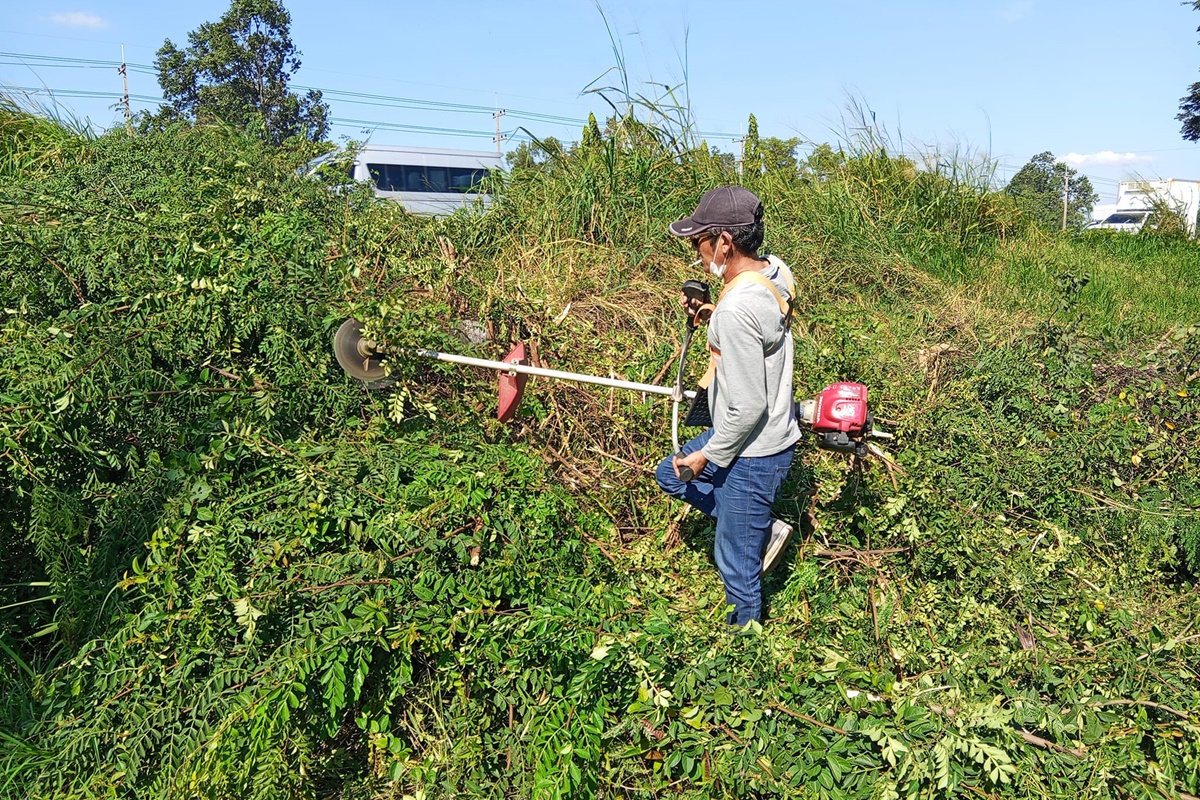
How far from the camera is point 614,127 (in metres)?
6.91

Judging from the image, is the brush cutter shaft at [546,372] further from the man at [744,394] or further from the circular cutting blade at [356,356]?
the man at [744,394]

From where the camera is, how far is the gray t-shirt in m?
3.03

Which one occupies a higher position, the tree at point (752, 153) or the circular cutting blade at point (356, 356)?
the tree at point (752, 153)

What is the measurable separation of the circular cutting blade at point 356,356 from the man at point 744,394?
1383mm

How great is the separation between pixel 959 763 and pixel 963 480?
1918 mm

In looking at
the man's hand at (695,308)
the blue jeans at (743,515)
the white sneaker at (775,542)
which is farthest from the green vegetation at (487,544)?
the man's hand at (695,308)

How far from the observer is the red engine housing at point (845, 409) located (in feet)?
11.0

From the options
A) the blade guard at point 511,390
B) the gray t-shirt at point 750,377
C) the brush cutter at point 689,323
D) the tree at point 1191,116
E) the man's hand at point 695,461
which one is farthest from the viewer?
the tree at point 1191,116

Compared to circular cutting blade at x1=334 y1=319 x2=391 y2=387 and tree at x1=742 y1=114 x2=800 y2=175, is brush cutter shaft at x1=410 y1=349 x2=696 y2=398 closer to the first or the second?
circular cutting blade at x1=334 y1=319 x2=391 y2=387

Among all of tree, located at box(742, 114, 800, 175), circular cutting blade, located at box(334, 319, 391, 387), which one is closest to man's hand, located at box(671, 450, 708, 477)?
circular cutting blade, located at box(334, 319, 391, 387)

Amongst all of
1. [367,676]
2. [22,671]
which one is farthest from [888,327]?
[22,671]

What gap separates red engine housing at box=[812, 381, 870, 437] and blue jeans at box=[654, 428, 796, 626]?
196 mm

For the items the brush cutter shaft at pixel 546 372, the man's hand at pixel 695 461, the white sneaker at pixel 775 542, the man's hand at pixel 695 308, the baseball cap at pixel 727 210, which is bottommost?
the white sneaker at pixel 775 542

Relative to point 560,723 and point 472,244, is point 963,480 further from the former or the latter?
point 472,244
